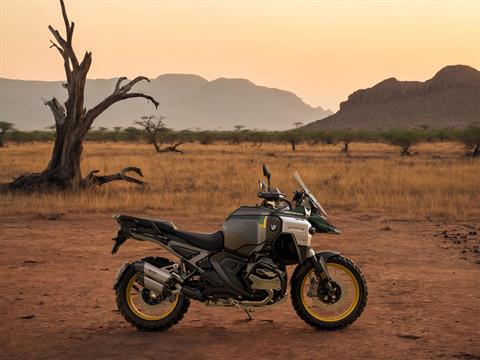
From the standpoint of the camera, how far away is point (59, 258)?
1039 centimetres

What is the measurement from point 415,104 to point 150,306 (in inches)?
5063

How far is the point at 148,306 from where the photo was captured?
6.47 metres

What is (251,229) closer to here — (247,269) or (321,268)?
(247,269)

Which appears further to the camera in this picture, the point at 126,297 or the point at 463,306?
the point at 463,306

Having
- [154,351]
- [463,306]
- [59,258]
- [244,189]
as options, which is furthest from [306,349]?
[244,189]

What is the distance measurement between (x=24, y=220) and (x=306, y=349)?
35.2 feet

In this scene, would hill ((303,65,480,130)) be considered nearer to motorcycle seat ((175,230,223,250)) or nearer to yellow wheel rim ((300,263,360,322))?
yellow wheel rim ((300,263,360,322))

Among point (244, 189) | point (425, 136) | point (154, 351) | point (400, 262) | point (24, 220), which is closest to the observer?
point (154, 351)

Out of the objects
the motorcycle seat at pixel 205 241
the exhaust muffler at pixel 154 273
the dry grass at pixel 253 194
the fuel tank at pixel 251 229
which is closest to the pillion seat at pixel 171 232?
the motorcycle seat at pixel 205 241

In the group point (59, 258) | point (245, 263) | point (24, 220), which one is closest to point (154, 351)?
point (245, 263)

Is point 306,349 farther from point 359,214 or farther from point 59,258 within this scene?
point 359,214

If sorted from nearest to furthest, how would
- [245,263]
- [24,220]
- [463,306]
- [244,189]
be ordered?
[245,263]
[463,306]
[24,220]
[244,189]

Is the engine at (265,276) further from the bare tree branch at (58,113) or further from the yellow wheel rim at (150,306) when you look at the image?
the bare tree branch at (58,113)

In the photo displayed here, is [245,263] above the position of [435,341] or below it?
above
